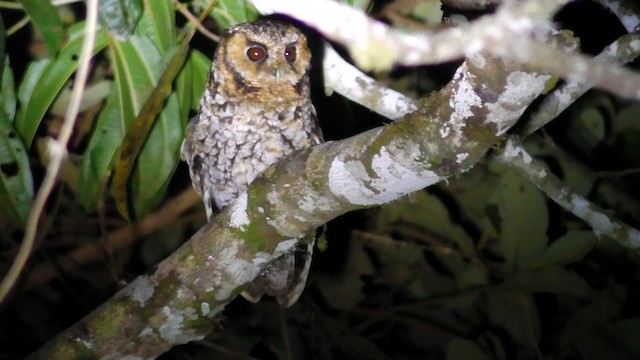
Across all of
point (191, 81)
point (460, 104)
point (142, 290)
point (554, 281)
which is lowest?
point (554, 281)

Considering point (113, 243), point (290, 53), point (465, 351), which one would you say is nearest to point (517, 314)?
point (465, 351)

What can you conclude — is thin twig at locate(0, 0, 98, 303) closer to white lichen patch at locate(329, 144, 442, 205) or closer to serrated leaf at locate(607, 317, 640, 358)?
white lichen patch at locate(329, 144, 442, 205)

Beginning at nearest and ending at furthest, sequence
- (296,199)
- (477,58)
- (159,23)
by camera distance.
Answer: (477,58), (296,199), (159,23)

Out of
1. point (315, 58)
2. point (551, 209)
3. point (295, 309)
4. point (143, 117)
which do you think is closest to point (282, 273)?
point (295, 309)

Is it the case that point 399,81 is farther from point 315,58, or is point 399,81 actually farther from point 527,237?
point 527,237

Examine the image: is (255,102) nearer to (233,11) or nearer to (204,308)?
(233,11)

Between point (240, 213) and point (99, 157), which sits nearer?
point (240, 213)

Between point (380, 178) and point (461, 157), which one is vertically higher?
point (461, 157)
